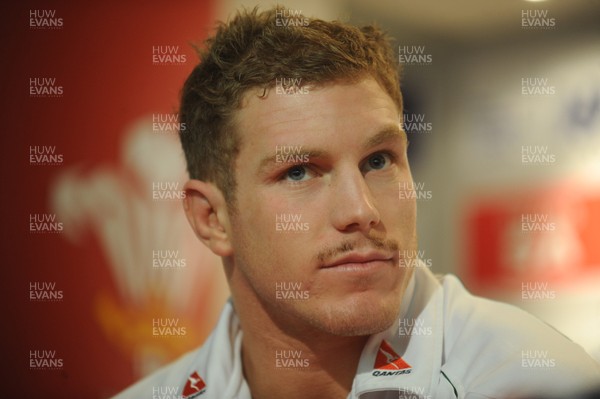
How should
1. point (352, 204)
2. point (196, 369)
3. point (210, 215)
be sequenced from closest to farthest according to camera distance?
point (352, 204) → point (210, 215) → point (196, 369)

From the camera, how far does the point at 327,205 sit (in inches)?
58.2

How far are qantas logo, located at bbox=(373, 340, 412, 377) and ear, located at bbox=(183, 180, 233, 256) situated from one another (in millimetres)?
528

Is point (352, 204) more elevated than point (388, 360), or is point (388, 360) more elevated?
point (352, 204)

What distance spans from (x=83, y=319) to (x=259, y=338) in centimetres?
72

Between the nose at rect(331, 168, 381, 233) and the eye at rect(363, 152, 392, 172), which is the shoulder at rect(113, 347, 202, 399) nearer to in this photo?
the nose at rect(331, 168, 381, 233)

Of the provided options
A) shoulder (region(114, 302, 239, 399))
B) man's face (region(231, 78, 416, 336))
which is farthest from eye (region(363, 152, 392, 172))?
shoulder (region(114, 302, 239, 399))

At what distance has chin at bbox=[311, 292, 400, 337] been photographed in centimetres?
144

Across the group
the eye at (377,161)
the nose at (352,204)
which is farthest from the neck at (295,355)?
the eye at (377,161)

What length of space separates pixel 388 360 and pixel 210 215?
678 millimetres

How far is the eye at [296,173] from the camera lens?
4.98ft

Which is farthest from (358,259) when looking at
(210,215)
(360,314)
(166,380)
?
(166,380)

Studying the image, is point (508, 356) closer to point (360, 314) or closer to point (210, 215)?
point (360, 314)

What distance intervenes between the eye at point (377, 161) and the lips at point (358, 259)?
0.80ft

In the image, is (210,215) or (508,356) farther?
(210,215)
